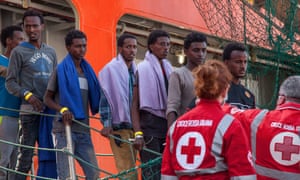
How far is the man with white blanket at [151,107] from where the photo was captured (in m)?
4.37

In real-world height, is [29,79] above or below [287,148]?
above

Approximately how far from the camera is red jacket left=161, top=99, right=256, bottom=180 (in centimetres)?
285

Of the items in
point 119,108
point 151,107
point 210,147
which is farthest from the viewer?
point 119,108

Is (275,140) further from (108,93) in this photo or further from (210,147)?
(108,93)

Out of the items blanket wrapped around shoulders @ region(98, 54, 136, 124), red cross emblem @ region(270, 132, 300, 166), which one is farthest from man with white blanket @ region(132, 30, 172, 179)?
red cross emblem @ region(270, 132, 300, 166)

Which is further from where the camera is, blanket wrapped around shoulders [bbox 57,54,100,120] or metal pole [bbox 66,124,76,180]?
blanket wrapped around shoulders [bbox 57,54,100,120]

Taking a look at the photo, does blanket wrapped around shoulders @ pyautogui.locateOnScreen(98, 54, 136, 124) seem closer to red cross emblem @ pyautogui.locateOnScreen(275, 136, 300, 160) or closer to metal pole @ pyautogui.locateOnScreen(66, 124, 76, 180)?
metal pole @ pyautogui.locateOnScreen(66, 124, 76, 180)

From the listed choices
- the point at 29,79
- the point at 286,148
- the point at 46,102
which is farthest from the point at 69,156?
the point at 286,148

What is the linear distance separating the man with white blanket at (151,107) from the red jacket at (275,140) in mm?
909

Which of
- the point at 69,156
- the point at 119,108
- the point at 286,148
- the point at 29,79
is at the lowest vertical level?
the point at 69,156

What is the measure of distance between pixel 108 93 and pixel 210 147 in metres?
1.91

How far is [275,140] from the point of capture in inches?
141

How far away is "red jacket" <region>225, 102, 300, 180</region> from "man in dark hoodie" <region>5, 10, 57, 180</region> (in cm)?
185

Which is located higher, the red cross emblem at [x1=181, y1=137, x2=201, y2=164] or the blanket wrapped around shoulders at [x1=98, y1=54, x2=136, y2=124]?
the blanket wrapped around shoulders at [x1=98, y1=54, x2=136, y2=124]
